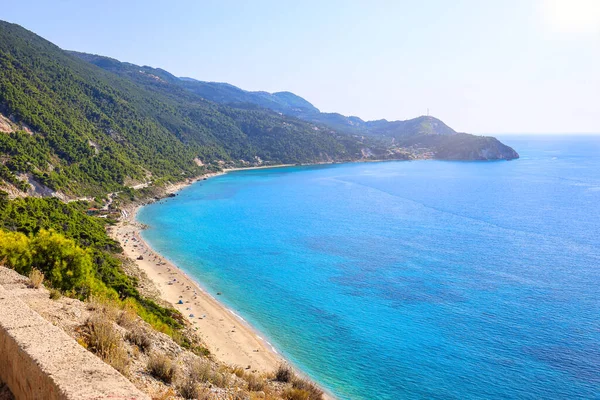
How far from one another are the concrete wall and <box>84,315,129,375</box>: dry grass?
1626 mm

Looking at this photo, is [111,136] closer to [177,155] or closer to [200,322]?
[177,155]

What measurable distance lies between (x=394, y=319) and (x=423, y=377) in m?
9.01

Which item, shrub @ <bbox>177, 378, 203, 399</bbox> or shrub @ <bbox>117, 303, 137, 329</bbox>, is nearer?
shrub @ <bbox>177, 378, 203, 399</bbox>

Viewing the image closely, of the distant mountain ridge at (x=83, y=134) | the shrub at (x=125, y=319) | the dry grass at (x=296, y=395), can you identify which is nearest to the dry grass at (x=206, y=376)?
the dry grass at (x=296, y=395)

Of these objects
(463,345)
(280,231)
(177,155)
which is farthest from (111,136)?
(463,345)

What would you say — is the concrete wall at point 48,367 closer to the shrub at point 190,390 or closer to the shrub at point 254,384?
the shrub at point 190,390

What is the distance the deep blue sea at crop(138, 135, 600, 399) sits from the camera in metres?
29.5

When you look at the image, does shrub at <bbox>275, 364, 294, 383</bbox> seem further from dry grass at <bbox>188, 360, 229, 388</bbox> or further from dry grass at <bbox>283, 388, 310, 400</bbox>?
dry grass at <bbox>188, 360, 229, 388</bbox>

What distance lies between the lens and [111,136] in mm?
115750

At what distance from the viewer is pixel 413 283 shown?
4616 cm

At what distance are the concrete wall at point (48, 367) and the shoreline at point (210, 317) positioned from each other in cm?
1833

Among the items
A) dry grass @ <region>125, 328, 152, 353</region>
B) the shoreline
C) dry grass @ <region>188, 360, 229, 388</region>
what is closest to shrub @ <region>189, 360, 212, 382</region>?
dry grass @ <region>188, 360, 229, 388</region>

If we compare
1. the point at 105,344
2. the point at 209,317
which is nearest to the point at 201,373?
the point at 105,344

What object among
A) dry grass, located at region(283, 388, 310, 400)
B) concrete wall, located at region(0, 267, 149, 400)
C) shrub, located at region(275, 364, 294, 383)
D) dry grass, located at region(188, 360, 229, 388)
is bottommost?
shrub, located at region(275, 364, 294, 383)
